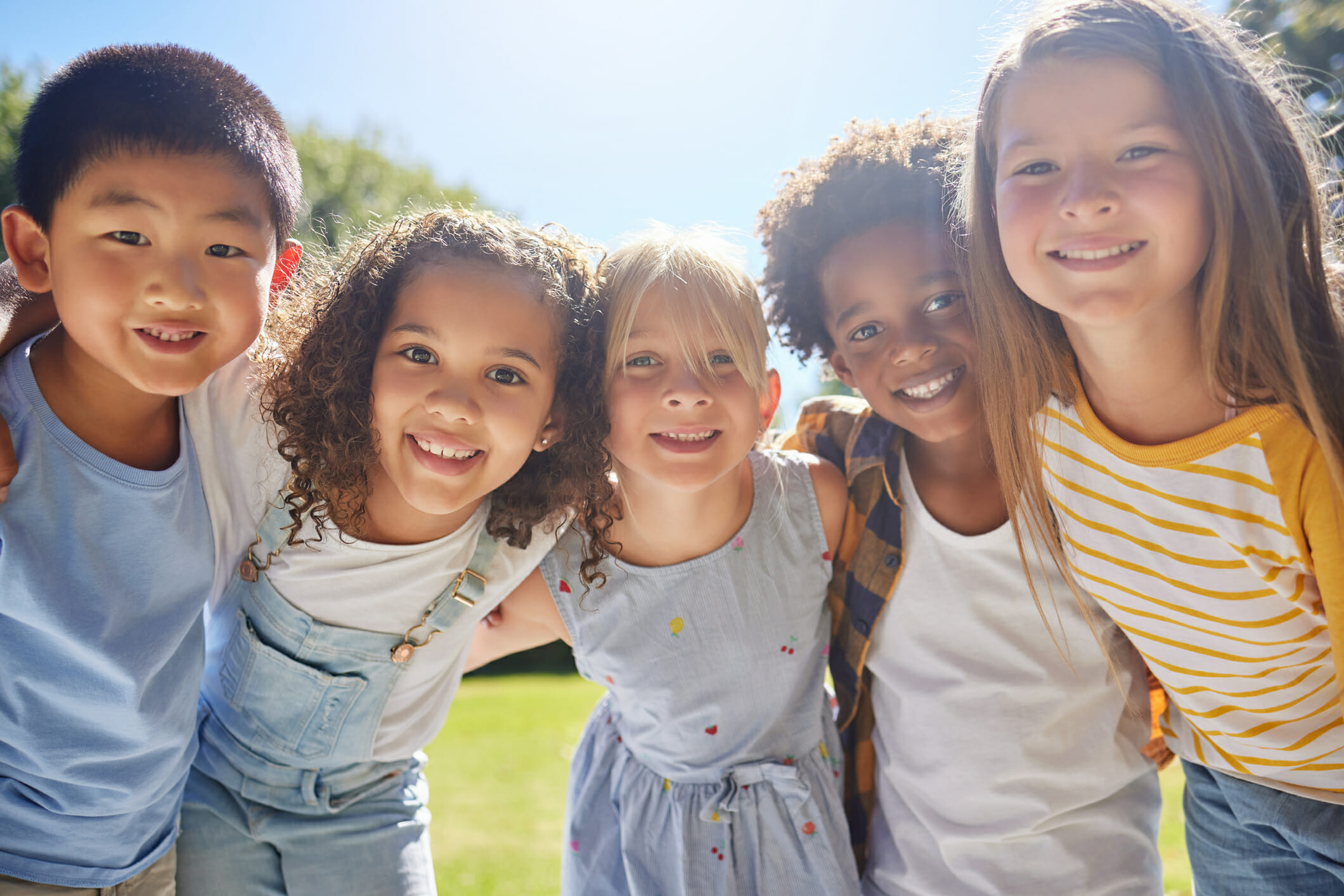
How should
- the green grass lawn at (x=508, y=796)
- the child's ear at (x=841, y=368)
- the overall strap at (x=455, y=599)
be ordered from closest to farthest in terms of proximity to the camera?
the overall strap at (x=455, y=599), the child's ear at (x=841, y=368), the green grass lawn at (x=508, y=796)

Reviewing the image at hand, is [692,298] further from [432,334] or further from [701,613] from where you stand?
[701,613]

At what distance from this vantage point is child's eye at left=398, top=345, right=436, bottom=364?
183 cm

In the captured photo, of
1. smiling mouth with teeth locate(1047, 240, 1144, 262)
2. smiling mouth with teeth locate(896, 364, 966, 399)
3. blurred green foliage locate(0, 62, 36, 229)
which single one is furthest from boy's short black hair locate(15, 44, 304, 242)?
blurred green foliage locate(0, 62, 36, 229)

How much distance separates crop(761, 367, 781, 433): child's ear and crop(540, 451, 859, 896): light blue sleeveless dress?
7.7 inches

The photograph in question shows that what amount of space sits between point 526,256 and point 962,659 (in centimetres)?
140

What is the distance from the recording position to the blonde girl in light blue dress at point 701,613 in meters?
1.94

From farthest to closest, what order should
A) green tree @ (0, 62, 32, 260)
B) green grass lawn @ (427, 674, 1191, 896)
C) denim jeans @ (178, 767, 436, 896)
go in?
green tree @ (0, 62, 32, 260) → green grass lawn @ (427, 674, 1191, 896) → denim jeans @ (178, 767, 436, 896)

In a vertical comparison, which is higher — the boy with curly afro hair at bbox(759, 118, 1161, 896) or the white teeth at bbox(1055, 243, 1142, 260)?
the white teeth at bbox(1055, 243, 1142, 260)

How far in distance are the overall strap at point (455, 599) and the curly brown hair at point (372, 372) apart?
0.06 meters

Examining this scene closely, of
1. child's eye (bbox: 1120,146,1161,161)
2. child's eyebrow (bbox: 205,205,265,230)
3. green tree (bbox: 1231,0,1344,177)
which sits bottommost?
child's eyebrow (bbox: 205,205,265,230)

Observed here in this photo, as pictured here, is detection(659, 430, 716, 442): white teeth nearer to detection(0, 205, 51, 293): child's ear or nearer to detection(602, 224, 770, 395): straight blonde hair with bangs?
detection(602, 224, 770, 395): straight blonde hair with bangs

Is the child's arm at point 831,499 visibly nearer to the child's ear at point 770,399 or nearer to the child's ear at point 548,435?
the child's ear at point 770,399

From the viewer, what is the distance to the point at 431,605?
1.97m

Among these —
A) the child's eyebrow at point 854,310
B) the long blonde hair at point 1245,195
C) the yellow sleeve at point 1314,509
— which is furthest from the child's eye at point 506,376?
the yellow sleeve at point 1314,509
